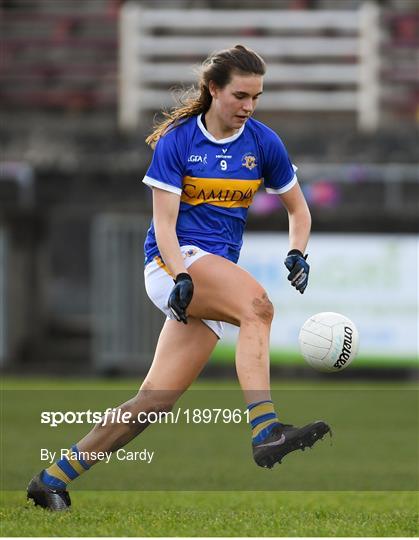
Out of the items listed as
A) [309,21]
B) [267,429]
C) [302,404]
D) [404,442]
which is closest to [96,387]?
[302,404]

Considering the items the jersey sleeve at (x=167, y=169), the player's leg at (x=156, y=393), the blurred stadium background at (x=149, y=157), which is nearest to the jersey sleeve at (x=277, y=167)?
the jersey sleeve at (x=167, y=169)

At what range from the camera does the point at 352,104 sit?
25.1m

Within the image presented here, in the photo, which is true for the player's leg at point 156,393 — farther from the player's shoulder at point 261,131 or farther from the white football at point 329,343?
the player's shoulder at point 261,131

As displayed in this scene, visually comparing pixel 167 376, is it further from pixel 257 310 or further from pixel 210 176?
pixel 210 176

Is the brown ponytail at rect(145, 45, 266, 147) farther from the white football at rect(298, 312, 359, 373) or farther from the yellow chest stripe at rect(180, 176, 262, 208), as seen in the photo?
the white football at rect(298, 312, 359, 373)

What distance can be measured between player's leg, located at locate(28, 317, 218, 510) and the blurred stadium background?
11.4 meters

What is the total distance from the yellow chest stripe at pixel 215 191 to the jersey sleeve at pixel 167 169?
8 centimetres

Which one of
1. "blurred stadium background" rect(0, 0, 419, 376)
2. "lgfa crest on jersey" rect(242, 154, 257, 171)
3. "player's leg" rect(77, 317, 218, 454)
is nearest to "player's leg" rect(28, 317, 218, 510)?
"player's leg" rect(77, 317, 218, 454)

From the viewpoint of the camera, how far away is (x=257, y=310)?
6637 millimetres

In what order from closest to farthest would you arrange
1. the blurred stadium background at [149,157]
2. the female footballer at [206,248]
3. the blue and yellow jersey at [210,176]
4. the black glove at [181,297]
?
the black glove at [181,297] < the female footballer at [206,248] < the blue and yellow jersey at [210,176] < the blurred stadium background at [149,157]

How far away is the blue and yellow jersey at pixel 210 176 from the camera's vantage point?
6.74 meters

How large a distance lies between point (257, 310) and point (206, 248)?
44 cm

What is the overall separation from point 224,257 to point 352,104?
61.1 ft

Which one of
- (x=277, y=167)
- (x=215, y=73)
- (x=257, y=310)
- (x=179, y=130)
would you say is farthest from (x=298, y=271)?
(x=215, y=73)
